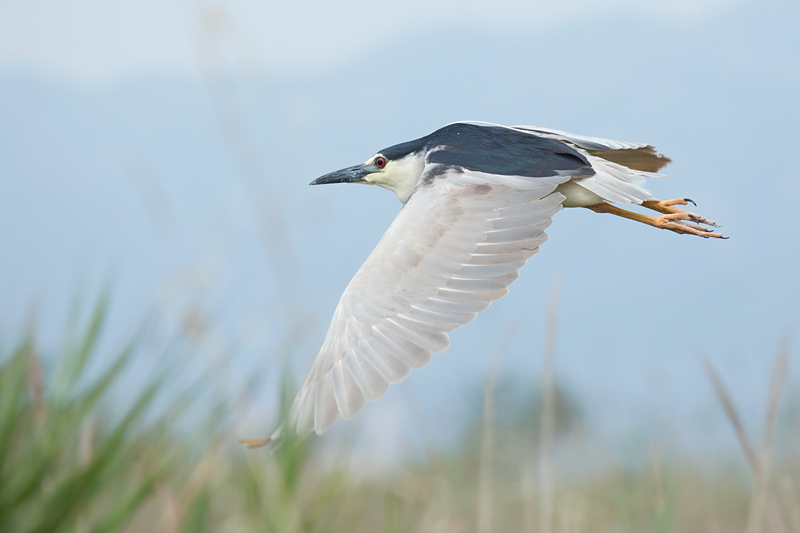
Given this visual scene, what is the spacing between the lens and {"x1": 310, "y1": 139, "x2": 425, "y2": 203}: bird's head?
2215mm

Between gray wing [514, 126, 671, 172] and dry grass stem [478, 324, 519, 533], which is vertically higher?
gray wing [514, 126, 671, 172]

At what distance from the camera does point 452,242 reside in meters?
1.63

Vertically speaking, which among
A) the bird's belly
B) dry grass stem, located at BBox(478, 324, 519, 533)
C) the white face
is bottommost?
dry grass stem, located at BBox(478, 324, 519, 533)

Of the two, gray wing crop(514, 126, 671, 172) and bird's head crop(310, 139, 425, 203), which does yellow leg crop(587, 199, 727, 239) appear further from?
bird's head crop(310, 139, 425, 203)

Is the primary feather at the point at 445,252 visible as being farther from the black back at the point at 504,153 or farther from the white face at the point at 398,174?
the white face at the point at 398,174

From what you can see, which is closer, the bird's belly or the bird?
the bird

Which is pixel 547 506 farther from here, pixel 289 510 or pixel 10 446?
pixel 10 446

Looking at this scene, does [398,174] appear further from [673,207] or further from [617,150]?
[673,207]

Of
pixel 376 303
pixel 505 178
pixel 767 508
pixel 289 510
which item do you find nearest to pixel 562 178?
pixel 505 178

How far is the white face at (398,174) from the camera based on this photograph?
2.21 m

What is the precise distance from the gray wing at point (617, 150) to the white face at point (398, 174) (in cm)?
34

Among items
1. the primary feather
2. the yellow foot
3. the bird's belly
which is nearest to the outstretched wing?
the primary feather

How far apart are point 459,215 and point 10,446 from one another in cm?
104

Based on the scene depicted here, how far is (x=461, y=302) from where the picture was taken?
1520mm
